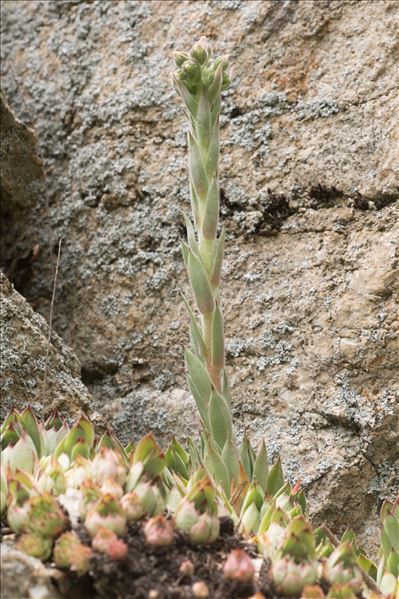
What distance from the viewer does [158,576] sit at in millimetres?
1713

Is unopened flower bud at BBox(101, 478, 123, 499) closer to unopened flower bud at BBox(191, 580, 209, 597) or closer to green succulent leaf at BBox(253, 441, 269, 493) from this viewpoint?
unopened flower bud at BBox(191, 580, 209, 597)

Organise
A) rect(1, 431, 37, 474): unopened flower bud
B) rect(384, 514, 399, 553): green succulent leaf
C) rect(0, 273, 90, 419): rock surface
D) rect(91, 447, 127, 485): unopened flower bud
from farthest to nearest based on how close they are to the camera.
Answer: rect(0, 273, 90, 419): rock surface
rect(384, 514, 399, 553): green succulent leaf
rect(1, 431, 37, 474): unopened flower bud
rect(91, 447, 127, 485): unopened flower bud

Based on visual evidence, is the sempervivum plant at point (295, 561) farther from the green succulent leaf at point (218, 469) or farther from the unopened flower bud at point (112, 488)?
the green succulent leaf at point (218, 469)

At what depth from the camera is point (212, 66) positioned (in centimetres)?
229

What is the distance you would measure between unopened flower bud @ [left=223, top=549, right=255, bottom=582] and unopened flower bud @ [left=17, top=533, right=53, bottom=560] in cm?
35

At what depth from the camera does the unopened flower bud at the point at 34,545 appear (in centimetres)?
172

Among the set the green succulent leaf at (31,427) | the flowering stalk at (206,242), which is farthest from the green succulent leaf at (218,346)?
the green succulent leaf at (31,427)

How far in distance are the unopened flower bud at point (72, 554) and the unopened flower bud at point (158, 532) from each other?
123mm

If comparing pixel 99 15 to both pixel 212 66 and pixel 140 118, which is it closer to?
pixel 140 118

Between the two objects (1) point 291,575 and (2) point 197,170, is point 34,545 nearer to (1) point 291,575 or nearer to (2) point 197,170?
(1) point 291,575

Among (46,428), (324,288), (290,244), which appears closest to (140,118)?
(290,244)

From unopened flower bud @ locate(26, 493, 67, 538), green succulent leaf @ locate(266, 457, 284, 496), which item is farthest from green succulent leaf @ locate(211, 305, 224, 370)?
unopened flower bud @ locate(26, 493, 67, 538)

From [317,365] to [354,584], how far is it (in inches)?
40.8

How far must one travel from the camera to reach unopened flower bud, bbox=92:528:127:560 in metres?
1.68
